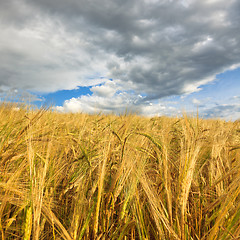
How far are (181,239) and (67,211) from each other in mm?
828

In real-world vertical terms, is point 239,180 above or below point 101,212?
above

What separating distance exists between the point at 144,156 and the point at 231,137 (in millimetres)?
1640

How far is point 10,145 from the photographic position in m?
1.51

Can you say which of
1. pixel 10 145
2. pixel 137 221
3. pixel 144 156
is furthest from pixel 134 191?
pixel 10 145

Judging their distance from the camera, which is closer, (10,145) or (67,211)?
(67,211)

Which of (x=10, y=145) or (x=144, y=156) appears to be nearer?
(x=144, y=156)

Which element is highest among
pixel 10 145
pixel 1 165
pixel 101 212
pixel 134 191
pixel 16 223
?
pixel 10 145

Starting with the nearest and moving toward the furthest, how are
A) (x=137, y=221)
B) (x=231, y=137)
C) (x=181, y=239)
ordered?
1. (x=181, y=239)
2. (x=137, y=221)
3. (x=231, y=137)

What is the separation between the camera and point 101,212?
3.61ft

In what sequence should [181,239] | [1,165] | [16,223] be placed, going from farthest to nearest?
[1,165] → [16,223] → [181,239]

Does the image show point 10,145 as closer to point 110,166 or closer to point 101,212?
point 110,166

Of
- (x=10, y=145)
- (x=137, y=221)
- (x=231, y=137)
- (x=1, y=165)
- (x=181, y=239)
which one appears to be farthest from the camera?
(x=231, y=137)

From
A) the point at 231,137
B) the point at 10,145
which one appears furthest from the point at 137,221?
the point at 231,137

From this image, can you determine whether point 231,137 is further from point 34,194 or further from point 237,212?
point 34,194
